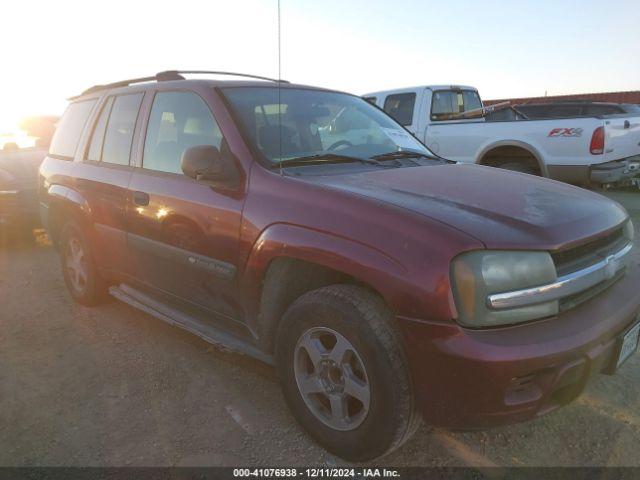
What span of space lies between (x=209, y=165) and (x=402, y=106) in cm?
658

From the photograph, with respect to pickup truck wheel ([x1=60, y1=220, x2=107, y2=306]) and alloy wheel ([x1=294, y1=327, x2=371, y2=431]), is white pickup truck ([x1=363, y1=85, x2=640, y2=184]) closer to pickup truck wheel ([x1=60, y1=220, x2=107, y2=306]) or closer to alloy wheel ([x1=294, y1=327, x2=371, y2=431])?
pickup truck wheel ([x1=60, y1=220, x2=107, y2=306])

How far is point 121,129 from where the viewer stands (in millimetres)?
3576

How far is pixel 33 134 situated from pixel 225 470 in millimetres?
8042

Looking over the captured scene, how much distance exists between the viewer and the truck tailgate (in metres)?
6.44

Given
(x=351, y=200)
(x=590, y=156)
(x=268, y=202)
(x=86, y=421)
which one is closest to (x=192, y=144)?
(x=268, y=202)

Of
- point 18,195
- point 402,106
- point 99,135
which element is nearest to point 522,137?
point 402,106

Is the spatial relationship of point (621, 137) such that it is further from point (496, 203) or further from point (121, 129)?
point (121, 129)

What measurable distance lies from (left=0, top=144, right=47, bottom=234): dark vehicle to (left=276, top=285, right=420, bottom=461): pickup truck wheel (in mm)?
5402

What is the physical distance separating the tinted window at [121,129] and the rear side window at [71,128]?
21.1 inches

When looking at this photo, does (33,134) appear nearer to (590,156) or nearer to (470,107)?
(470,107)

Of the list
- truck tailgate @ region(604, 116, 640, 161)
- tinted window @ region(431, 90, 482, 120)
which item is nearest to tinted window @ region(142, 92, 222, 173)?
truck tailgate @ region(604, 116, 640, 161)

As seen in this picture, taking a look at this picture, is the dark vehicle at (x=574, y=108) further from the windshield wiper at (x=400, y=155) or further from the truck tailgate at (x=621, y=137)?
the windshield wiper at (x=400, y=155)

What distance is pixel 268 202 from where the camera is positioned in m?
2.37

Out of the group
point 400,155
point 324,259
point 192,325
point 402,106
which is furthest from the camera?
point 402,106
